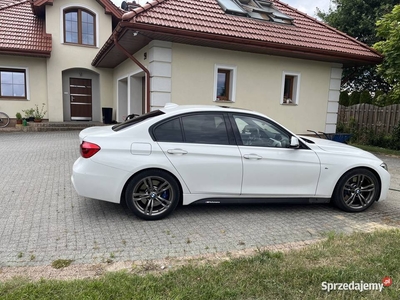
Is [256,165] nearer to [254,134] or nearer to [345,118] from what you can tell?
[254,134]

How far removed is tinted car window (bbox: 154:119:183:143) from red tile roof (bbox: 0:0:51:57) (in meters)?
12.5

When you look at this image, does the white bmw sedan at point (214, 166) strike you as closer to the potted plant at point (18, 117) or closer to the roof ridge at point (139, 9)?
the roof ridge at point (139, 9)

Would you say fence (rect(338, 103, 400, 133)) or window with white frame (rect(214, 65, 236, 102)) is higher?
window with white frame (rect(214, 65, 236, 102))

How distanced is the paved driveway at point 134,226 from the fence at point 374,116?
8.73 m

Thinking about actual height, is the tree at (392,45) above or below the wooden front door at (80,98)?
above

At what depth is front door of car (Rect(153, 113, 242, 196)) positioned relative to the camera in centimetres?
406

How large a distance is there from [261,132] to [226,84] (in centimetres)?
576

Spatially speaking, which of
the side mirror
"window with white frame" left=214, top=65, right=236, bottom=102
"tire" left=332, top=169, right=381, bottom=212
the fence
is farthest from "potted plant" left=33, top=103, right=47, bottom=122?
the fence

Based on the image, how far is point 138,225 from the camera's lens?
3934 mm

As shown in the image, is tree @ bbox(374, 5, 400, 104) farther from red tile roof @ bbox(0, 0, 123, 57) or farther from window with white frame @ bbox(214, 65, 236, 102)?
red tile roof @ bbox(0, 0, 123, 57)

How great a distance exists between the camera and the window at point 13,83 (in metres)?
14.5

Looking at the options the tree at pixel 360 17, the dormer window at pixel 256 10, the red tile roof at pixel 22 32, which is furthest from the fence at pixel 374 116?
the red tile roof at pixel 22 32

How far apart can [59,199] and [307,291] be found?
3904 millimetres

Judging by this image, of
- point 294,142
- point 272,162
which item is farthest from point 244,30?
point 272,162
